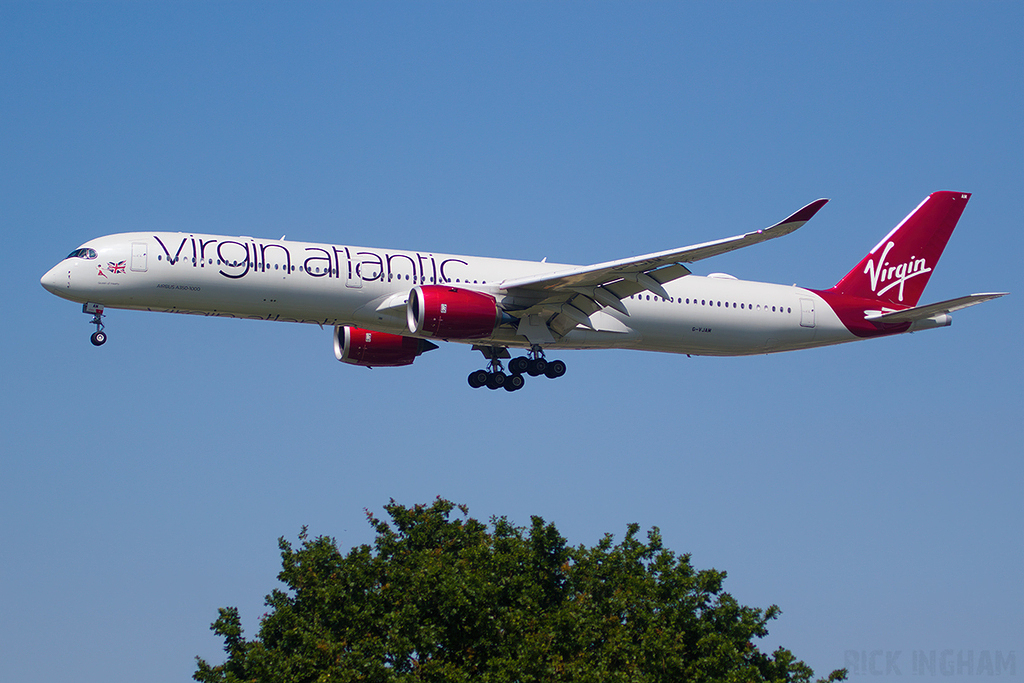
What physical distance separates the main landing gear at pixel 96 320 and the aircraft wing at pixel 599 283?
484 inches

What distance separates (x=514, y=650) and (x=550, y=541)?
5.74 metres

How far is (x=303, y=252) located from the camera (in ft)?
125

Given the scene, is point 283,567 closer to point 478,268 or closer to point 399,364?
point 399,364

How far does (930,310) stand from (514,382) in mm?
14422

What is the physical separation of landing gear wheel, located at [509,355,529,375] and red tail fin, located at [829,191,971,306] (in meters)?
12.4

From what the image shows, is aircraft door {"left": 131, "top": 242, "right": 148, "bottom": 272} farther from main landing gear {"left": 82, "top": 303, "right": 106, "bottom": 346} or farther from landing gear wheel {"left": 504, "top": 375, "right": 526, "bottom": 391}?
landing gear wheel {"left": 504, "top": 375, "right": 526, "bottom": 391}

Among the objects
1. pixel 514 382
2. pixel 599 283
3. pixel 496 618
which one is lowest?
pixel 496 618

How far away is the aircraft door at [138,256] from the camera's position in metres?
36.5

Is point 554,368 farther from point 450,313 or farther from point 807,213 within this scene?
point 807,213

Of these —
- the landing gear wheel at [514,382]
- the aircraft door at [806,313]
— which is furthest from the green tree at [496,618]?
the aircraft door at [806,313]

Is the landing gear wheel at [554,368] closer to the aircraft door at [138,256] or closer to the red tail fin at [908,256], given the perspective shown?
the red tail fin at [908,256]

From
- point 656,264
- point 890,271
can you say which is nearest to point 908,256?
Answer: point 890,271

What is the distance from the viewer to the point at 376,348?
1738 inches

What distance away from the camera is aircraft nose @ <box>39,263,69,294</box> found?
36.6 metres
